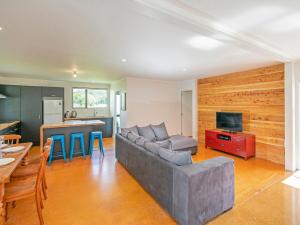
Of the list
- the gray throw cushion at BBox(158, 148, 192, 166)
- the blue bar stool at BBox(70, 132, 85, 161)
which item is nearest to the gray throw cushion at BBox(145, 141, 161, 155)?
the gray throw cushion at BBox(158, 148, 192, 166)

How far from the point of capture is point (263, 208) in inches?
94.1

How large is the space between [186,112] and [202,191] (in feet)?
19.1

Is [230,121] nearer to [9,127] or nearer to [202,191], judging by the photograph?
[202,191]

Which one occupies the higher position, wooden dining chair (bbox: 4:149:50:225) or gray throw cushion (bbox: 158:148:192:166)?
gray throw cushion (bbox: 158:148:192:166)

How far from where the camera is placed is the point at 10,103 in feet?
18.4

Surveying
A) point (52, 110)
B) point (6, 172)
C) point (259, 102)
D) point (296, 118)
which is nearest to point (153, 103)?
point (259, 102)

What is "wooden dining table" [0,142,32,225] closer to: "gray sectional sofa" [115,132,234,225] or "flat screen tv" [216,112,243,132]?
"gray sectional sofa" [115,132,234,225]

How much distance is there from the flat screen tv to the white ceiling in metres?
1.79

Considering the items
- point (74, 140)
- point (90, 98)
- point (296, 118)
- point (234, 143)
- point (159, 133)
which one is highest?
point (90, 98)

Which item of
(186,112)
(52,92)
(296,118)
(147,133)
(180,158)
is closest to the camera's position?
(180,158)

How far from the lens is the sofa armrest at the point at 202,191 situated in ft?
6.28

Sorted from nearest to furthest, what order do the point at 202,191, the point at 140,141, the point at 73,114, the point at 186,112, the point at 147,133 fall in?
the point at 202,191, the point at 140,141, the point at 147,133, the point at 73,114, the point at 186,112

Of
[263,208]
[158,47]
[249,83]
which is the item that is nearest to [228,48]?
[158,47]

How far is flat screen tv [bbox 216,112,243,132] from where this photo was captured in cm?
491
